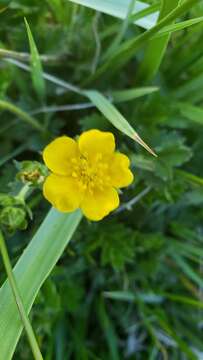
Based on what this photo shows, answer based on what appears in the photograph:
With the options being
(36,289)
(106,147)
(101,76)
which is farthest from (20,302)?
(101,76)

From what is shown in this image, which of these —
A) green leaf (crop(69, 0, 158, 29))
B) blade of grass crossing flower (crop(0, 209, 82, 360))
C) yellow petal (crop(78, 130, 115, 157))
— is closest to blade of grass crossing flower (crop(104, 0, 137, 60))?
green leaf (crop(69, 0, 158, 29))

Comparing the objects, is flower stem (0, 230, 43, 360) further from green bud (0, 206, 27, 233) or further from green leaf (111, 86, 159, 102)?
green leaf (111, 86, 159, 102)

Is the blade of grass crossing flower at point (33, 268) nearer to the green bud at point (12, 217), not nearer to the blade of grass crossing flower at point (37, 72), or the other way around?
the green bud at point (12, 217)

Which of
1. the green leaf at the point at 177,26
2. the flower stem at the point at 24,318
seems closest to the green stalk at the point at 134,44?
the green leaf at the point at 177,26

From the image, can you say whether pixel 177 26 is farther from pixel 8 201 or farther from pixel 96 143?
pixel 8 201

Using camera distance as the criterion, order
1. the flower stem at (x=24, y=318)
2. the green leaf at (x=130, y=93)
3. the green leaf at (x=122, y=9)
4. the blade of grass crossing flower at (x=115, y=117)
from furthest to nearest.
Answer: the green leaf at (x=130, y=93) < the green leaf at (x=122, y=9) < the blade of grass crossing flower at (x=115, y=117) < the flower stem at (x=24, y=318)

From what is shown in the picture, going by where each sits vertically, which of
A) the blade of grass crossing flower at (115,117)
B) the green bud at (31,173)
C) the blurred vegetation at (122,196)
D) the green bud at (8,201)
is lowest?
the blurred vegetation at (122,196)
